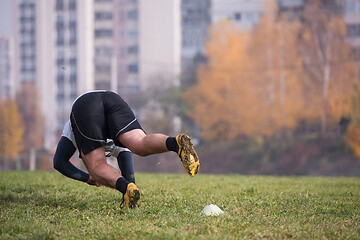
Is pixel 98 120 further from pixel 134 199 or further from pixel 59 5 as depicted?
pixel 59 5

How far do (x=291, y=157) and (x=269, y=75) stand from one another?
7718 mm

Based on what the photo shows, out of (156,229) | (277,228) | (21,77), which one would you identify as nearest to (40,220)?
(156,229)

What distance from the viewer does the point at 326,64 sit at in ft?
132

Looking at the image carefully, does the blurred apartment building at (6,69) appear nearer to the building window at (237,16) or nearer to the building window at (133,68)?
the building window at (133,68)

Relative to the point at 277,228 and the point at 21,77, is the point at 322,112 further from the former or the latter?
the point at 21,77

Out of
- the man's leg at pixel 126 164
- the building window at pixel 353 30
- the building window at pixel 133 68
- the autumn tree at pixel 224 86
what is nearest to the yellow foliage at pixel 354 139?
the autumn tree at pixel 224 86

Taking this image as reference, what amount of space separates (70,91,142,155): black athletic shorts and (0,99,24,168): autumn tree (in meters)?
49.1

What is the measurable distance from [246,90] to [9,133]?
28760 mm

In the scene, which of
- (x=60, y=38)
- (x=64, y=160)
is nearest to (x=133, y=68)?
(x=60, y=38)

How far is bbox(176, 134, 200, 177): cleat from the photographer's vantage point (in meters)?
4.50

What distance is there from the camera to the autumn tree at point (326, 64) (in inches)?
1529

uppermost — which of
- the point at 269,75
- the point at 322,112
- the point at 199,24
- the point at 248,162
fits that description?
the point at 199,24

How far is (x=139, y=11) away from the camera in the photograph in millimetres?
74688

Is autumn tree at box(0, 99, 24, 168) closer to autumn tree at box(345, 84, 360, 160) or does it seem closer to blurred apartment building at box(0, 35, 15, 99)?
autumn tree at box(345, 84, 360, 160)
